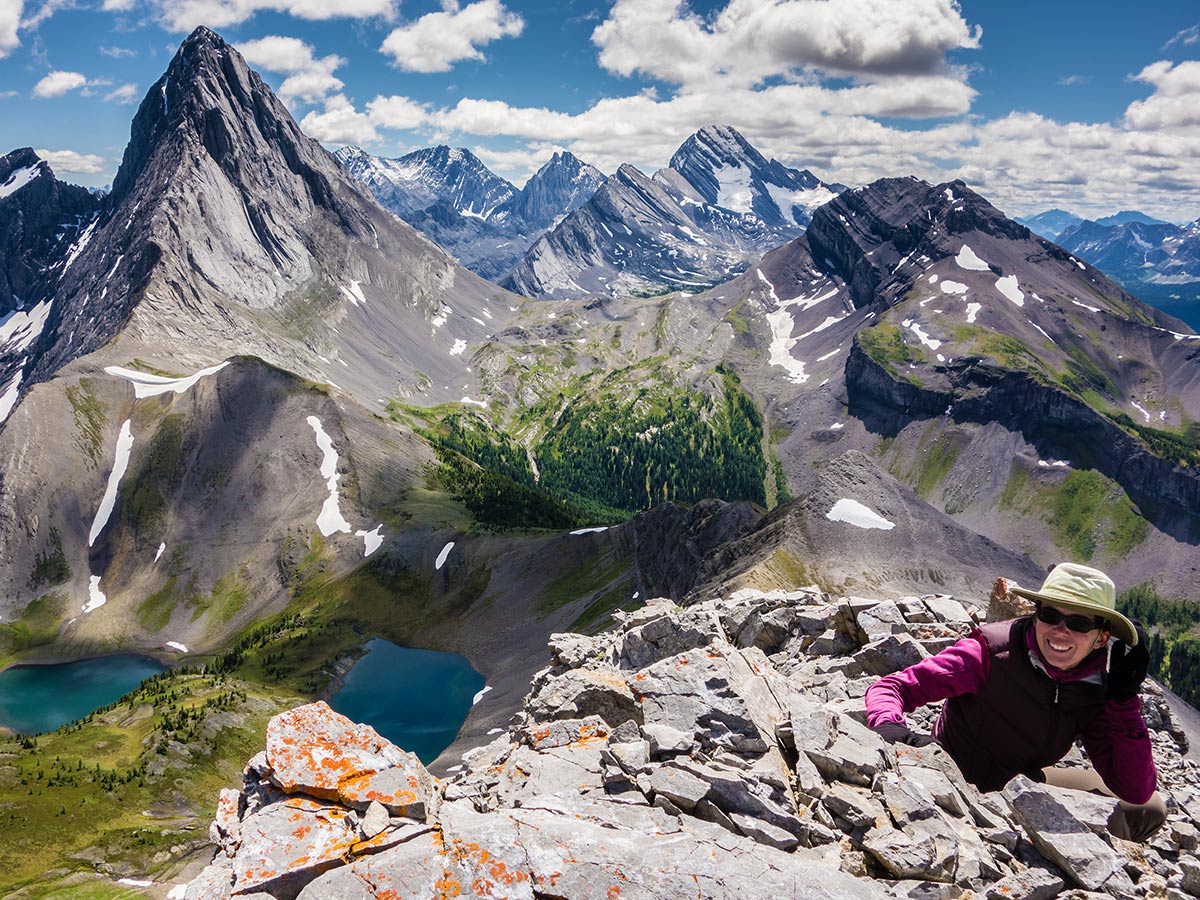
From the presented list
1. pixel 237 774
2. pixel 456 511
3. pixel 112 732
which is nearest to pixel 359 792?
pixel 237 774

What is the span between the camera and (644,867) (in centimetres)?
1314

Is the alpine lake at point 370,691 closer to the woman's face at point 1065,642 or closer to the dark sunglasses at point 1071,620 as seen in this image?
the woman's face at point 1065,642

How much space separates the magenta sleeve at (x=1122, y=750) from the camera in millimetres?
10000

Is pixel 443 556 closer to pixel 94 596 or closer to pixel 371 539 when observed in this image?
pixel 371 539

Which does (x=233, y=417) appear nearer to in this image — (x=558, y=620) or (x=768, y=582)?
(x=558, y=620)

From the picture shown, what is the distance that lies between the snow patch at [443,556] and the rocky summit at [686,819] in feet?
438

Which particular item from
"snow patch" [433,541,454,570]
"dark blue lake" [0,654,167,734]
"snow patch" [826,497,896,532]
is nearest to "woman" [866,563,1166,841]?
"snow patch" [826,497,896,532]

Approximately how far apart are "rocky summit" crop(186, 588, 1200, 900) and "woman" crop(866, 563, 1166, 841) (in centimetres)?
339

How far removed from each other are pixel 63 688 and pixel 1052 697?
592 feet

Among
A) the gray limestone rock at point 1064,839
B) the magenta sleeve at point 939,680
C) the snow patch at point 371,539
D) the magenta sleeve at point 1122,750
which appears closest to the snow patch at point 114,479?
the snow patch at point 371,539

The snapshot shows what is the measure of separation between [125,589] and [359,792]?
18690 centimetres

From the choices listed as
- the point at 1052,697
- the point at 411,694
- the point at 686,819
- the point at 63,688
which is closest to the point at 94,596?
the point at 63,688

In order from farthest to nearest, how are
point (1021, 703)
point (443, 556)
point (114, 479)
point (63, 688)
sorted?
1. point (114, 479)
2. point (443, 556)
3. point (63, 688)
4. point (1021, 703)

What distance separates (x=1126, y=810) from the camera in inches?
449
